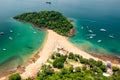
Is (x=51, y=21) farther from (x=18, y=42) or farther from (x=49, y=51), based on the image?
(x=49, y=51)

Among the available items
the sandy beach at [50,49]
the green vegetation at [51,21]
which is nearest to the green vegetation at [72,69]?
the sandy beach at [50,49]

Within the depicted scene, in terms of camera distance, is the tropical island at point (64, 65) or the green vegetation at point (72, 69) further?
the tropical island at point (64, 65)

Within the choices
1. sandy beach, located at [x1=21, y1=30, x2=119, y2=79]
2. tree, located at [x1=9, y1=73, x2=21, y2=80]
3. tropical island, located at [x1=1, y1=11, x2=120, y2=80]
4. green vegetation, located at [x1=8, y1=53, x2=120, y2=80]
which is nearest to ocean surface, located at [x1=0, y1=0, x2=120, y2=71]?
sandy beach, located at [x1=21, y1=30, x2=119, y2=79]

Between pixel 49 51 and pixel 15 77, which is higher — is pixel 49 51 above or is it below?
below

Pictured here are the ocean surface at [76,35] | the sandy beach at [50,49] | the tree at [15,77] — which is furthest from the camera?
the ocean surface at [76,35]

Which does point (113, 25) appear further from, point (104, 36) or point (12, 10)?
point (12, 10)

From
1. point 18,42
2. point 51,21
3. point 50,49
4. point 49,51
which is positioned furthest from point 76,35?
point 18,42

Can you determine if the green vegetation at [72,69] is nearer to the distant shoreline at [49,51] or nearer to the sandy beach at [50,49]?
the sandy beach at [50,49]
